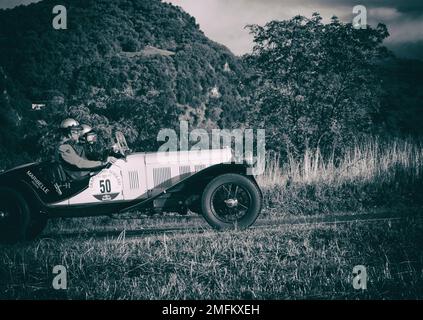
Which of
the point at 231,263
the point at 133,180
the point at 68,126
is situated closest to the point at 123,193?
the point at 133,180

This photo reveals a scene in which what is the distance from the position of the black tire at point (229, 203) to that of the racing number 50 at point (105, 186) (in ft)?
4.44

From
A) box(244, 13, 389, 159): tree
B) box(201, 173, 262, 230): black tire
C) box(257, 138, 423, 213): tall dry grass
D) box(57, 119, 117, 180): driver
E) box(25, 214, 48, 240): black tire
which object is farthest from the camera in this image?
box(244, 13, 389, 159): tree

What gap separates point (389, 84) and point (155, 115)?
88.2 ft

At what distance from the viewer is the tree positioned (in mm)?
11773

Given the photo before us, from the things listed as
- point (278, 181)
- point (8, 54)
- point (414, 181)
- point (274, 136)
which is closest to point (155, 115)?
point (274, 136)

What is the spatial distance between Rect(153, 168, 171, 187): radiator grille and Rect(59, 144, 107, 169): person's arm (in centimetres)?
76

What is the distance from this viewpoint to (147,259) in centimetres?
514

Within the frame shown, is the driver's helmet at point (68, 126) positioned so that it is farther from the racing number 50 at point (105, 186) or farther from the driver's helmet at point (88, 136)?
the racing number 50 at point (105, 186)

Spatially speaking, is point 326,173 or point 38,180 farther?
point 326,173

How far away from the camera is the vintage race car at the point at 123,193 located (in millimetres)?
6680

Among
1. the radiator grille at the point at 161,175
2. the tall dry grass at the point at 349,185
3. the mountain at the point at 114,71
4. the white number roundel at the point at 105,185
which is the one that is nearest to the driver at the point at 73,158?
the white number roundel at the point at 105,185

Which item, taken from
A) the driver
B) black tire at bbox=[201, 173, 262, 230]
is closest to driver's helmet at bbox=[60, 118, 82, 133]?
the driver

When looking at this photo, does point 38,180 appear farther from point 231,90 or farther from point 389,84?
point 389,84

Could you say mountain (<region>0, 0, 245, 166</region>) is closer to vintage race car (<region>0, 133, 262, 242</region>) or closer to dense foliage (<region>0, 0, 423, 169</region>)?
dense foliage (<region>0, 0, 423, 169</region>)
